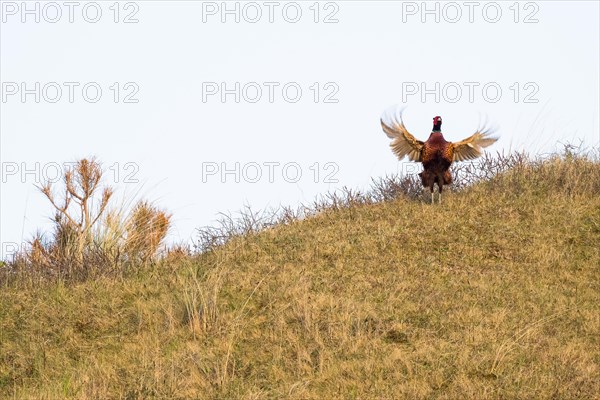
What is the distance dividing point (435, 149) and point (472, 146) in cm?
66

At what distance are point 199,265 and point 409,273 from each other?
2687 mm

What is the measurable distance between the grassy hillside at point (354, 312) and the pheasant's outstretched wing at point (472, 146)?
2.05 feet

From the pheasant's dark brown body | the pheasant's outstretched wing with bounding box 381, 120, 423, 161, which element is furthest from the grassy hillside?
the pheasant's outstretched wing with bounding box 381, 120, 423, 161

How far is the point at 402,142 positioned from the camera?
1366cm

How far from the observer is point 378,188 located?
1470cm

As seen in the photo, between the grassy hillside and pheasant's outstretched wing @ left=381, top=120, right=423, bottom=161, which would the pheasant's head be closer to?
pheasant's outstretched wing @ left=381, top=120, right=423, bottom=161

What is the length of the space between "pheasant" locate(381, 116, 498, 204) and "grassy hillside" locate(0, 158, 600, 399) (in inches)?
18.3

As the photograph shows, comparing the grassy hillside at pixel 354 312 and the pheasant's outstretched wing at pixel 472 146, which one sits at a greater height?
the pheasant's outstretched wing at pixel 472 146

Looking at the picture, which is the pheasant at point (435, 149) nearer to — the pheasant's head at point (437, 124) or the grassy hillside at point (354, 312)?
the pheasant's head at point (437, 124)

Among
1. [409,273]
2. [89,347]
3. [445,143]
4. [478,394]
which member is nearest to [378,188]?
[445,143]

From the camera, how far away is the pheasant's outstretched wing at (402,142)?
13508 mm

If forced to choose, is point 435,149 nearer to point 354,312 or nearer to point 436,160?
point 436,160

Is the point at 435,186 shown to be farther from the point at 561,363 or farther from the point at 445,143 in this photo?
the point at 561,363

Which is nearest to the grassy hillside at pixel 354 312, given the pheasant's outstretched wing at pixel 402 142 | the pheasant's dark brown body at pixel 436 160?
the pheasant's dark brown body at pixel 436 160
